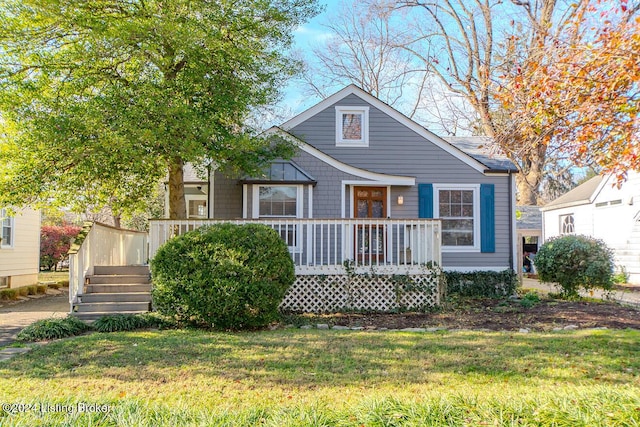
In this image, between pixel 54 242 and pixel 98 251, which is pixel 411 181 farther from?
pixel 54 242

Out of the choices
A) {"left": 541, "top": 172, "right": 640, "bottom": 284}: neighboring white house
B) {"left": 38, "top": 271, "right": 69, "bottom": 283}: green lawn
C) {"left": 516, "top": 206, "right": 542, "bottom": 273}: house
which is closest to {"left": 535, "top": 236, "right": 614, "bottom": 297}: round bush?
{"left": 541, "top": 172, "right": 640, "bottom": 284}: neighboring white house

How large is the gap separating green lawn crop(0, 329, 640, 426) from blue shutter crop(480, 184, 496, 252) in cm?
506

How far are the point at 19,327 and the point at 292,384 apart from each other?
5858 millimetres

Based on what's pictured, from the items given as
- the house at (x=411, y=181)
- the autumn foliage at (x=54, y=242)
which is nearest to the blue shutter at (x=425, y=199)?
the house at (x=411, y=181)

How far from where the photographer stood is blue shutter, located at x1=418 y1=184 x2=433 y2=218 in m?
12.0

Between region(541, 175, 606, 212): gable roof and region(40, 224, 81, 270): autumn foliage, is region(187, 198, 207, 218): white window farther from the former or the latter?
region(541, 175, 606, 212): gable roof

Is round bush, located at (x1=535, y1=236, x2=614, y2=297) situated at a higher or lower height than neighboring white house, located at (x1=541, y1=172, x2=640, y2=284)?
lower

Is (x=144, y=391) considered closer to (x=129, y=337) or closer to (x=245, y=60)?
(x=129, y=337)

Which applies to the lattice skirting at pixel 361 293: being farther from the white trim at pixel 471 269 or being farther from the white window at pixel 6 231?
the white window at pixel 6 231

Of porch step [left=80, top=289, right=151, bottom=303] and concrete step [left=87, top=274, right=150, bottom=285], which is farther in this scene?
concrete step [left=87, top=274, right=150, bottom=285]

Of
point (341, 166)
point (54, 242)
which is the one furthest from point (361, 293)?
point (54, 242)

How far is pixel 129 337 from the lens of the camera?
267 inches

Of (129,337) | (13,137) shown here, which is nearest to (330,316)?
(129,337)

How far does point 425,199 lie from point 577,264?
3692 mm
